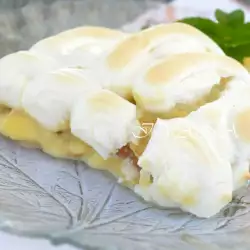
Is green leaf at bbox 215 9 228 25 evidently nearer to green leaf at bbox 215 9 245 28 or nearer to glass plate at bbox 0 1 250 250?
green leaf at bbox 215 9 245 28

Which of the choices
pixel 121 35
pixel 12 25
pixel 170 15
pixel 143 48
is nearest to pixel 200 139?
pixel 143 48

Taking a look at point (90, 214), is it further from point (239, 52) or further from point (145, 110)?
point (239, 52)

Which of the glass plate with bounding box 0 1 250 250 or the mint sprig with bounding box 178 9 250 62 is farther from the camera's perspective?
the mint sprig with bounding box 178 9 250 62

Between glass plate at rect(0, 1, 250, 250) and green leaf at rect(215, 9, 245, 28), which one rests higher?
green leaf at rect(215, 9, 245, 28)

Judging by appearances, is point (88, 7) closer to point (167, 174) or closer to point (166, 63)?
point (166, 63)

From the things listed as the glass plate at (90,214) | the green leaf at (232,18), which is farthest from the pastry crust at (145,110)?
the green leaf at (232,18)

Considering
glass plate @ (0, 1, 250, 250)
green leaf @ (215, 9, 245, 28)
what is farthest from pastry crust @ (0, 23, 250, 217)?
green leaf @ (215, 9, 245, 28)

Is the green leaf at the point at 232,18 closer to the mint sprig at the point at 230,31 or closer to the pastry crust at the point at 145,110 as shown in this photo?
the mint sprig at the point at 230,31
